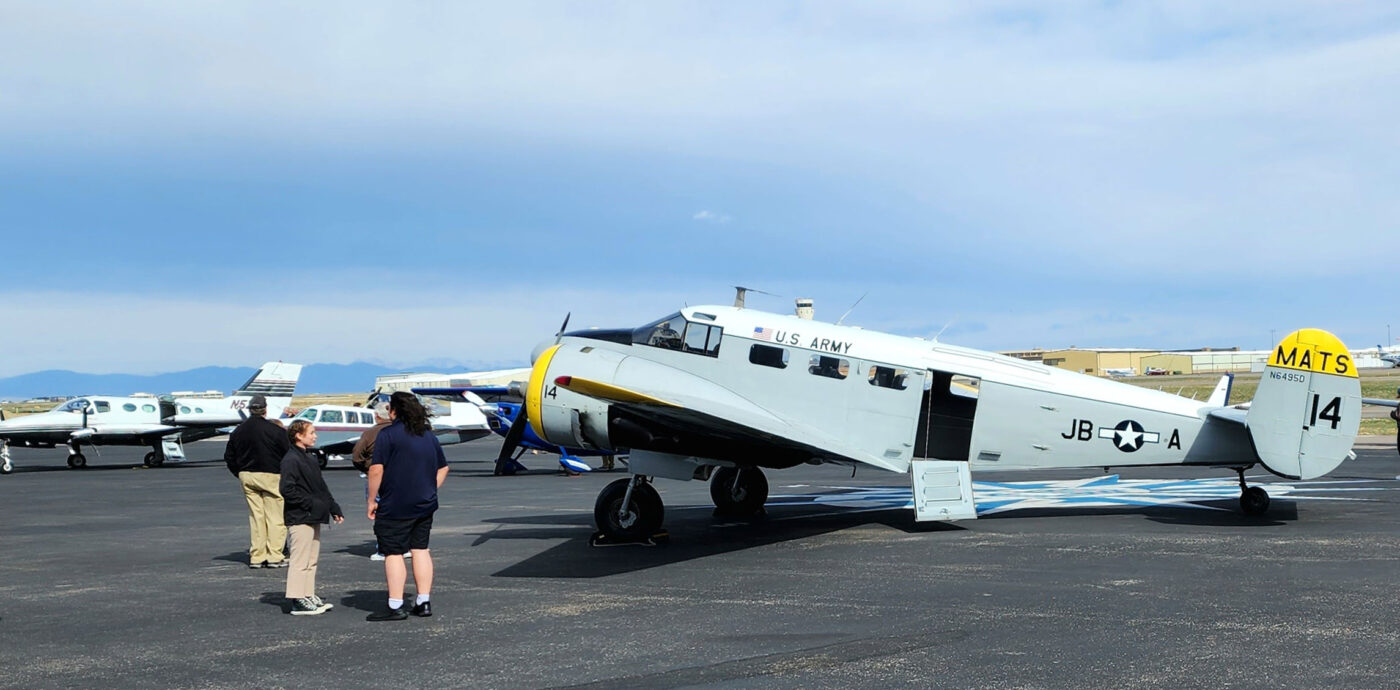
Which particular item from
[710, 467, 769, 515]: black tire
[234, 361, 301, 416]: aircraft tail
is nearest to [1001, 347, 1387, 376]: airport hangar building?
[234, 361, 301, 416]: aircraft tail

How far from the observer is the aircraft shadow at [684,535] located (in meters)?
12.0

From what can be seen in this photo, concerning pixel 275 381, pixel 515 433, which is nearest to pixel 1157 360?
pixel 275 381

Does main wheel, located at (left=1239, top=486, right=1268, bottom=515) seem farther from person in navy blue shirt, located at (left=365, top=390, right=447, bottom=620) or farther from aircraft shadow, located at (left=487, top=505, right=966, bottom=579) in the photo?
person in navy blue shirt, located at (left=365, top=390, right=447, bottom=620)

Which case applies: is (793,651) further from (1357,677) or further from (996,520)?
Answer: (996,520)

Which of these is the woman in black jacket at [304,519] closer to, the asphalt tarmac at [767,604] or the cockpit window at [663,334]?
the asphalt tarmac at [767,604]

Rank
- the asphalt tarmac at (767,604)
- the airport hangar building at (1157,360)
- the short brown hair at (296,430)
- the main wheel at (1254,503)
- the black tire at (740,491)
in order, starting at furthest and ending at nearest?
the airport hangar building at (1157,360) → the black tire at (740,491) → the main wheel at (1254,503) → the short brown hair at (296,430) → the asphalt tarmac at (767,604)

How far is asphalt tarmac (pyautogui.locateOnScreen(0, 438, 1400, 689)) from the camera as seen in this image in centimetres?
712

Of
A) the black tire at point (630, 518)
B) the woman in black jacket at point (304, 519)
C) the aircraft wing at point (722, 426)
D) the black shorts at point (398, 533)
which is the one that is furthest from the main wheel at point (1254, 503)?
the woman in black jacket at point (304, 519)

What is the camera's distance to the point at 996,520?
1538 cm

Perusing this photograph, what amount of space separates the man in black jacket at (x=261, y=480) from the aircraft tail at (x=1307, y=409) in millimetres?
12764

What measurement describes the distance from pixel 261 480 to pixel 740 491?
7.23 meters

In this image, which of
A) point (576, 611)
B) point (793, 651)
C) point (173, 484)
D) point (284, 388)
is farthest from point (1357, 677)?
point (284, 388)

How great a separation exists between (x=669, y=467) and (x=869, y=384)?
3109mm

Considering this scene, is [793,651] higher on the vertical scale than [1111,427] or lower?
lower
